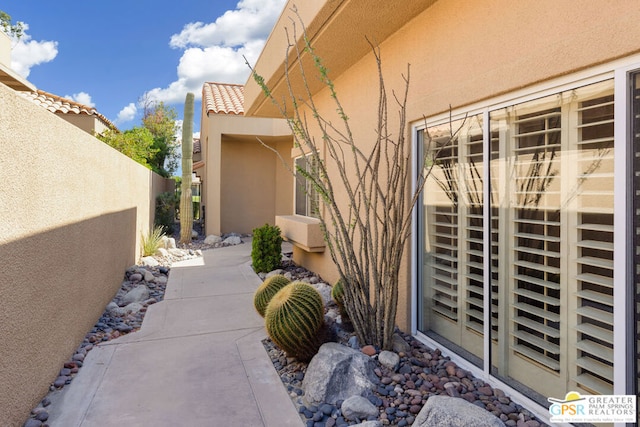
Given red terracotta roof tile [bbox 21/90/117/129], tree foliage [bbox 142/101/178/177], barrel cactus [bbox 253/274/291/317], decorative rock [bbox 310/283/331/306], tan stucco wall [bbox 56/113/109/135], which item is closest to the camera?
barrel cactus [bbox 253/274/291/317]

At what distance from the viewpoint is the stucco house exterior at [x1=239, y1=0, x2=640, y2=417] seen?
2809 mm

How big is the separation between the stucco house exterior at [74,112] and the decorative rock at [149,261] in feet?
19.7

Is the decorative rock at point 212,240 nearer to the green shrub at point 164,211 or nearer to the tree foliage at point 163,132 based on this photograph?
the green shrub at point 164,211

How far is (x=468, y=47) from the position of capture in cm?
418

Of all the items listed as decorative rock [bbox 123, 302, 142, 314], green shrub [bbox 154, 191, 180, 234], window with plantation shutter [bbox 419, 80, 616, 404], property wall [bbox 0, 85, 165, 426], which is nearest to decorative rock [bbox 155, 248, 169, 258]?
green shrub [bbox 154, 191, 180, 234]

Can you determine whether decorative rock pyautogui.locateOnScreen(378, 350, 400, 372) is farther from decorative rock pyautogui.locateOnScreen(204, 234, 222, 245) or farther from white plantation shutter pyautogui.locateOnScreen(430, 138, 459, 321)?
decorative rock pyautogui.locateOnScreen(204, 234, 222, 245)

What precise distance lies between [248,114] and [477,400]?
30.9 ft

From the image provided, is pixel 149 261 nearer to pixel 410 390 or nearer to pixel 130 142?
pixel 130 142

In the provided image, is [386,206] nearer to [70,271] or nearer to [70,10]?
[70,271]

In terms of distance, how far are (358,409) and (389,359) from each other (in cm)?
92

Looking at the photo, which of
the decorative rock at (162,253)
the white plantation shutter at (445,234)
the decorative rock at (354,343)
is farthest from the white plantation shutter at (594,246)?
the decorative rock at (162,253)

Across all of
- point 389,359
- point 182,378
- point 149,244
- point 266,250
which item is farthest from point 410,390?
point 149,244

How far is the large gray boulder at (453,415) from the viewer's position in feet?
9.77

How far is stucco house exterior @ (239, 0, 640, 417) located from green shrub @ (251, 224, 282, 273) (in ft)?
16.4
